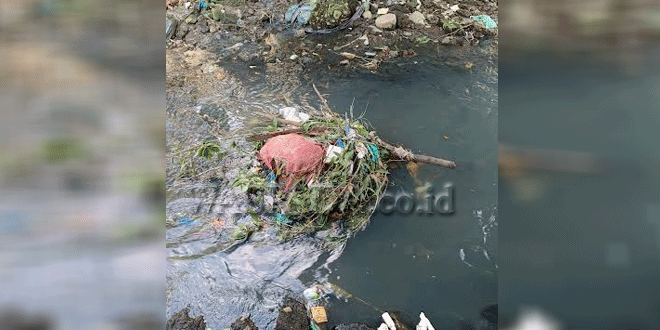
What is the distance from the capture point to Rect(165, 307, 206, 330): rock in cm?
212

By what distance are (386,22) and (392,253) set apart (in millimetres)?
2171

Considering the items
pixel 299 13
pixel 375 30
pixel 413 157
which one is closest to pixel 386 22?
pixel 375 30

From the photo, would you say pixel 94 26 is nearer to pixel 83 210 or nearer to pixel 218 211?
pixel 83 210

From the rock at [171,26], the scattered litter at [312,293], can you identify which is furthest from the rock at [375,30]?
the scattered litter at [312,293]

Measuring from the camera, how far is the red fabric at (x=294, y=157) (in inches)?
105

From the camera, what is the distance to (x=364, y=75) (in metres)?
3.64

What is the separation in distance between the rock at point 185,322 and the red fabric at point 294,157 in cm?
76

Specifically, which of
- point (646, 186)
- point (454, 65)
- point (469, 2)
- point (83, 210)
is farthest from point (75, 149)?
point (469, 2)

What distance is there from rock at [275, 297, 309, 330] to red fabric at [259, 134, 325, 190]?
0.62 meters

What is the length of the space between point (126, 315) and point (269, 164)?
2.23m

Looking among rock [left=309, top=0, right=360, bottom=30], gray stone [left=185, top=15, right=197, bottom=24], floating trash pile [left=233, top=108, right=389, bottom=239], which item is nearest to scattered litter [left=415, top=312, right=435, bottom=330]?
floating trash pile [left=233, top=108, right=389, bottom=239]

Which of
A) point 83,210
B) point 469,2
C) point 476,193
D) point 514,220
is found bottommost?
point 476,193

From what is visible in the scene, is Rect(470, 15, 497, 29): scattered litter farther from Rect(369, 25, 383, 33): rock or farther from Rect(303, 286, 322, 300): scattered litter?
Rect(303, 286, 322, 300): scattered litter

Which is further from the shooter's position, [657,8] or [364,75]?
[364,75]
